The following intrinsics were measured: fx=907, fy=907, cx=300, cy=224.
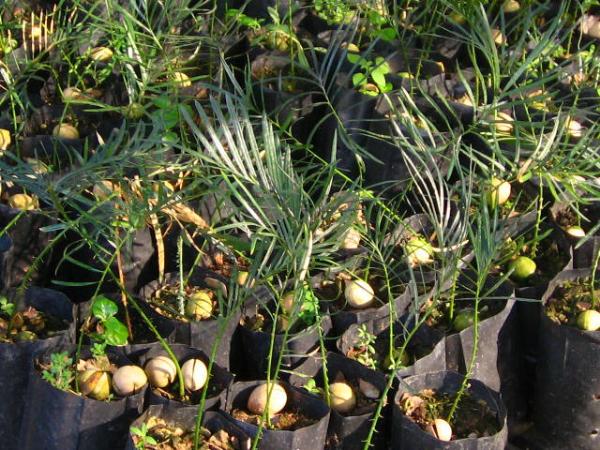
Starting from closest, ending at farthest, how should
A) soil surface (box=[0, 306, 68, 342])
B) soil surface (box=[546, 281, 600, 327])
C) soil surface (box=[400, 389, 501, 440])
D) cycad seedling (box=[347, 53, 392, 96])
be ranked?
soil surface (box=[400, 389, 501, 440]) → soil surface (box=[0, 306, 68, 342]) → soil surface (box=[546, 281, 600, 327]) → cycad seedling (box=[347, 53, 392, 96])

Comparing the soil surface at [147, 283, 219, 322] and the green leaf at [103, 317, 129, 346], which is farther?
the soil surface at [147, 283, 219, 322]

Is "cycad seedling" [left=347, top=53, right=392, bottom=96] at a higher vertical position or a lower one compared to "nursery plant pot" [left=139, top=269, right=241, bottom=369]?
higher

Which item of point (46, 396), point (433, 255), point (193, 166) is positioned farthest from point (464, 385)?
point (46, 396)

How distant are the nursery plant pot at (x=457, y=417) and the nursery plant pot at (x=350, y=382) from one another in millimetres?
43

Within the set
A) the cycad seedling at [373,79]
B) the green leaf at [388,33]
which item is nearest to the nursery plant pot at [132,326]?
the cycad seedling at [373,79]

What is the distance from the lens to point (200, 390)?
154 centimetres

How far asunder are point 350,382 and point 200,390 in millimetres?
263

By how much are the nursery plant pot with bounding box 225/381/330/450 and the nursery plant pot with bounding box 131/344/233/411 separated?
0.02 metres

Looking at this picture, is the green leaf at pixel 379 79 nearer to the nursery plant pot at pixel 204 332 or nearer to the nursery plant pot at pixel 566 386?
the nursery plant pot at pixel 566 386

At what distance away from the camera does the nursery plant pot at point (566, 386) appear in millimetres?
1686

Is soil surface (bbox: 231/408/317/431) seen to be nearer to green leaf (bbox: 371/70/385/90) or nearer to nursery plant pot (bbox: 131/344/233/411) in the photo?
nursery plant pot (bbox: 131/344/233/411)

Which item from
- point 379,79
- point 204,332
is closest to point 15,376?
point 204,332

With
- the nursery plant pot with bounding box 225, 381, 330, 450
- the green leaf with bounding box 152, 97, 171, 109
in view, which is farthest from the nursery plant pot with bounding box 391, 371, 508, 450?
the green leaf with bounding box 152, 97, 171, 109

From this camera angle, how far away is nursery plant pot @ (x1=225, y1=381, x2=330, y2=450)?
4.62 ft
